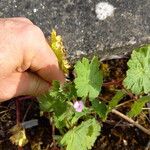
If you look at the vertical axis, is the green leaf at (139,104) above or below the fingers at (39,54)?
below

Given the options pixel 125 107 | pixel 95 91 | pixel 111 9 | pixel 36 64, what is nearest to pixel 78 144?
pixel 95 91

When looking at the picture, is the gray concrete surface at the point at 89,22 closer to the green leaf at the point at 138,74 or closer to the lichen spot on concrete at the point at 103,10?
the lichen spot on concrete at the point at 103,10

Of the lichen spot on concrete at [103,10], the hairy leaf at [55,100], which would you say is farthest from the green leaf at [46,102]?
the lichen spot on concrete at [103,10]

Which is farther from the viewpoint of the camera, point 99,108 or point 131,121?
point 131,121

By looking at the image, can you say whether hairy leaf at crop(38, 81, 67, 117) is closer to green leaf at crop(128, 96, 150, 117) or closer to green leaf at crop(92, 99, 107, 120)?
green leaf at crop(92, 99, 107, 120)

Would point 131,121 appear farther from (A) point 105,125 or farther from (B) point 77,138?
(B) point 77,138

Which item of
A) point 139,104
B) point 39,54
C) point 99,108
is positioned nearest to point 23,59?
point 39,54

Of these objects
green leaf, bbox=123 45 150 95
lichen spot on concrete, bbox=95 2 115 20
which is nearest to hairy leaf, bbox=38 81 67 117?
green leaf, bbox=123 45 150 95
